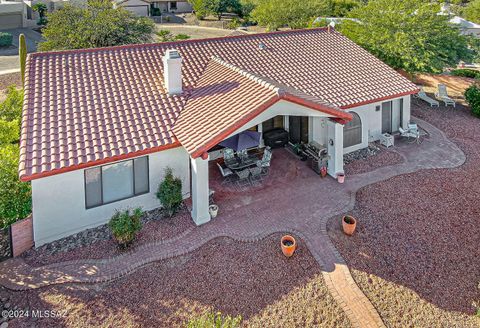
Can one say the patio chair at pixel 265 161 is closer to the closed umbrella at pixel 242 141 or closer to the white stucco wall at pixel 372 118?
the closed umbrella at pixel 242 141

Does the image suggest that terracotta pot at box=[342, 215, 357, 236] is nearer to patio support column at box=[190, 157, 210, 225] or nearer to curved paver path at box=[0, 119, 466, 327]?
curved paver path at box=[0, 119, 466, 327]

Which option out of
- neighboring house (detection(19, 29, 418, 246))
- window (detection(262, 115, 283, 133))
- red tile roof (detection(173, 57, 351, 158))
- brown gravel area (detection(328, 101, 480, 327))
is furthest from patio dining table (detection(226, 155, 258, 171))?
brown gravel area (detection(328, 101, 480, 327))

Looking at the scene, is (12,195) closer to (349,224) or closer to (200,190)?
(200,190)

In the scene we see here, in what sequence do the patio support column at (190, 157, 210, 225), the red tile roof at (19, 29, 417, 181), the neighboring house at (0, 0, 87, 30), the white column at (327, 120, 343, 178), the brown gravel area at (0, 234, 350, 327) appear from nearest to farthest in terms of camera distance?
the brown gravel area at (0, 234, 350, 327) → the red tile roof at (19, 29, 417, 181) → the patio support column at (190, 157, 210, 225) → the white column at (327, 120, 343, 178) → the neighboring house at (0, 0, 87, 30)

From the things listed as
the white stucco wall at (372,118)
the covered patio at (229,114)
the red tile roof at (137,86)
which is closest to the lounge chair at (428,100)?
the white stucco wall at (372,118)

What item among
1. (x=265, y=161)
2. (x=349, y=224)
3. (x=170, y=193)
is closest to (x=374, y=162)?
(x=265, y=161)

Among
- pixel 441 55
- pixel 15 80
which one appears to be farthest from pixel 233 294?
pixel 15 80

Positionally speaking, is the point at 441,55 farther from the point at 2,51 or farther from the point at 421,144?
the point at 2,51
